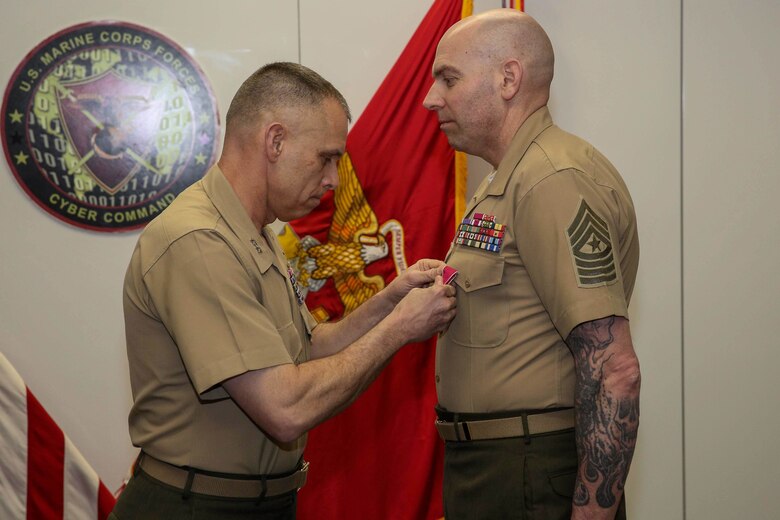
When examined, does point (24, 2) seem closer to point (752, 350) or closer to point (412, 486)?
point (412, 486)

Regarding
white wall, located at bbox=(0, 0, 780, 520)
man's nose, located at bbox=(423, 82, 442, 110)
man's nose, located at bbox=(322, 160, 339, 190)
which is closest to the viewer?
man's nose, located at bbox=(322, 160, 339, 190)

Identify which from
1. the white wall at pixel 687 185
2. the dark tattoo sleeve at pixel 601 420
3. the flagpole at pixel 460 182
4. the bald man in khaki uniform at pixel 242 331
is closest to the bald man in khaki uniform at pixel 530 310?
the dark tattoo sleeve at pixel 601 420

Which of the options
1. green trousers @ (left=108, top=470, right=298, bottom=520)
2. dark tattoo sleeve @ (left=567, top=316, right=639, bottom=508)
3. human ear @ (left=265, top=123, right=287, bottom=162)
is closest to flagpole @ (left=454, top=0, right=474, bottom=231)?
human ear @ (left=265, top=123, right=287, bottom=162)

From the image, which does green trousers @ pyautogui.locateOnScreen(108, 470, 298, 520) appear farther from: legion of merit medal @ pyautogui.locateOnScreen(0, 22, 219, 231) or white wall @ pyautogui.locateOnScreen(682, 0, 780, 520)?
white wall @ pyautogui.locateOnScreen(682, 0, 780, 520)

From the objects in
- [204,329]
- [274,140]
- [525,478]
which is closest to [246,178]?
[274,140]

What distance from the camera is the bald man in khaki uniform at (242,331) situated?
1.59m

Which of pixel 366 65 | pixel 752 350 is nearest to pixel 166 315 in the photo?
pixel 366 65

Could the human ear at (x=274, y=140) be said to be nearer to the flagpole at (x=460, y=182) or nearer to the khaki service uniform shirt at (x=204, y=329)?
the khaki service uniform shirt at (x=204, y=329)

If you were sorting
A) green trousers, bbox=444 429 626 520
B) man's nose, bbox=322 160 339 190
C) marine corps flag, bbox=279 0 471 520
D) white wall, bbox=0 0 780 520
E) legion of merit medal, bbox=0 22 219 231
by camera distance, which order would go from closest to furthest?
green trousers, bbox=444 429 626 520, man's nose, bbox=322 160 339 190, marine corps flag, bbox=279 0 471 520, legion of merit medal, bbox=0 22 219 231, white wall, bbox=0 0 780 520

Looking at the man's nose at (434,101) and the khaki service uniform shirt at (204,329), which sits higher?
the man's nose at (434,101)

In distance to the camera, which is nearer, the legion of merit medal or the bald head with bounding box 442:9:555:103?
the bald head with bounding box 442:9:555:103

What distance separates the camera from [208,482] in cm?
168

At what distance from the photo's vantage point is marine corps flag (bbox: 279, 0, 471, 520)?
2.86 metres

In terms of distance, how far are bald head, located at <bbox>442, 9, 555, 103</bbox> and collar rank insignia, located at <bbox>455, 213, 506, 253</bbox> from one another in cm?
36
